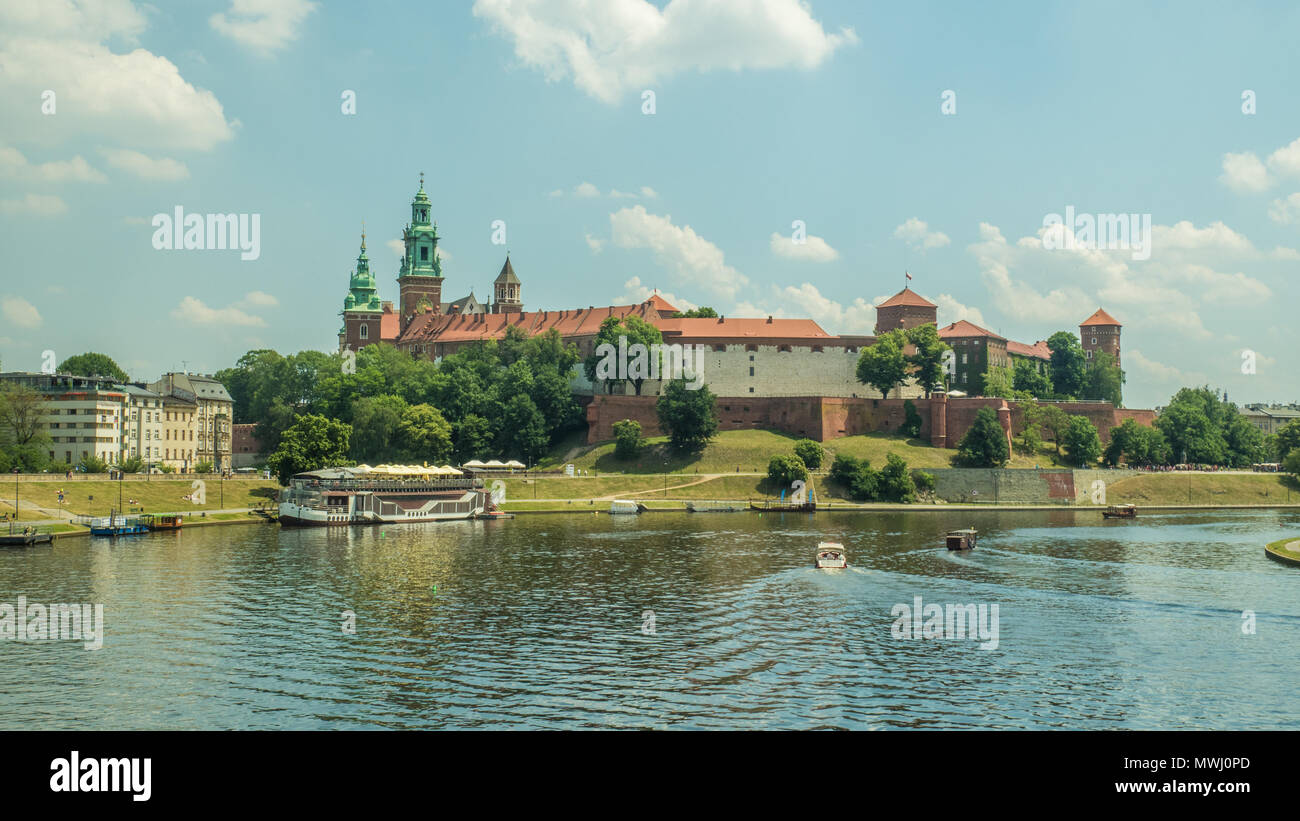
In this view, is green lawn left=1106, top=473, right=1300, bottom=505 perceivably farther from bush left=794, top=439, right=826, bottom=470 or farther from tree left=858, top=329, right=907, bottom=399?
bush left=794, top=439, right=826, bottom=470

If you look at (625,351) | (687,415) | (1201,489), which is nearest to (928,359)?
(1201,489)

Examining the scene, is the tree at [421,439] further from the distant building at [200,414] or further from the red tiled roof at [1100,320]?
the red tiled roof at [1100,320]

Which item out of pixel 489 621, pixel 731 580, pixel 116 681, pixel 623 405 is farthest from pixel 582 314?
pixel 116 681

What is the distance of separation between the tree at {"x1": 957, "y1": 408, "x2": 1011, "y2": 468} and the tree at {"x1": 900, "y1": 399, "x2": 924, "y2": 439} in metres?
8.89

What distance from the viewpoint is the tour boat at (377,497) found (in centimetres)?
9175

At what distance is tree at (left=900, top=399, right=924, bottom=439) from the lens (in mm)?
135750

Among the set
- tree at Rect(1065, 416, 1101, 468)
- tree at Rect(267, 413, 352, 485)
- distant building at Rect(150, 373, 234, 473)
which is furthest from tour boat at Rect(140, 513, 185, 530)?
tree at Rect(1065, 416, 1101, 468)

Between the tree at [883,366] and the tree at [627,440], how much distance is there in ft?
107

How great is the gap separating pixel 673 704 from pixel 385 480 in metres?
71.2

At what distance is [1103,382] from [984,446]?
211ft
